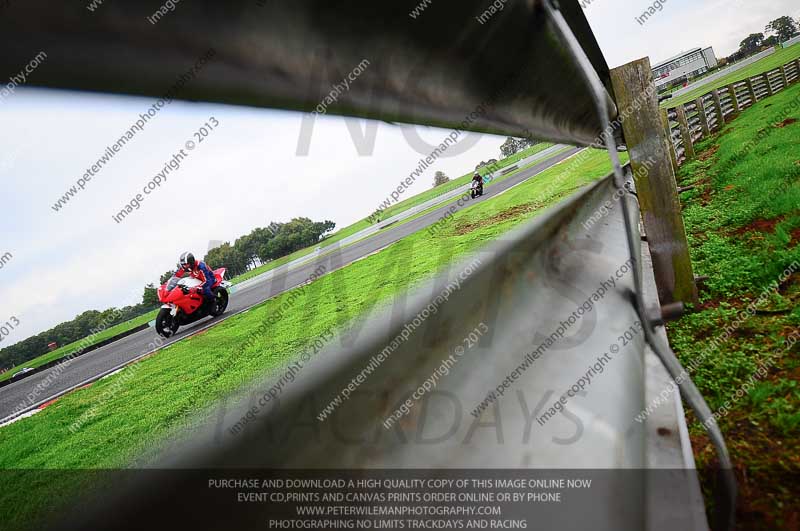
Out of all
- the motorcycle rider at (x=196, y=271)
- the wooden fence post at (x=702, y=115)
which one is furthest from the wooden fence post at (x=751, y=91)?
the motorcycle rider at (x=196, y=271)

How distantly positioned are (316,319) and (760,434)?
5.02 metres

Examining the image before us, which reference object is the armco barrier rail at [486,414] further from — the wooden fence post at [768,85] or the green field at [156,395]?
the wooden fence post at [768,85]

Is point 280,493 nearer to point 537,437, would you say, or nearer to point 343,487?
point 343,487

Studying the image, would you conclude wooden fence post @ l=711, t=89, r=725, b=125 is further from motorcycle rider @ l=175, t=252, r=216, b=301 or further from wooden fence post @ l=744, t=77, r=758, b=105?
motorcycle rider @ l=175, t=252, r=216, b=301

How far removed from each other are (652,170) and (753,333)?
106 centimetres

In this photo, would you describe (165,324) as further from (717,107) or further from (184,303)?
(717,107)

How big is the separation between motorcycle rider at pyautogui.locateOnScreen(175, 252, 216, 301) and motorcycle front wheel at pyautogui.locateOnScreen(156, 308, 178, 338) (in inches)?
30.4

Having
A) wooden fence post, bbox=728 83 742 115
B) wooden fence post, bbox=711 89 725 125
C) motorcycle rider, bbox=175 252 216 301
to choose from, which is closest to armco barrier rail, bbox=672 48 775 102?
wooden fence post, bbox=728 83 742 115

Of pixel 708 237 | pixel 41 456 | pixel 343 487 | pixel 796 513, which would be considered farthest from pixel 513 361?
pixel 41 456

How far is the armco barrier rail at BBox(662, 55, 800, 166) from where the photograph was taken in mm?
10320

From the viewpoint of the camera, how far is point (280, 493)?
0.31m

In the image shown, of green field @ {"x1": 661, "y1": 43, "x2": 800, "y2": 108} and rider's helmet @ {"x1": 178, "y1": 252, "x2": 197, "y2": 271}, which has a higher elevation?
green field @ {"x1": 661, "y1": 43, "x2": 800, "y2": 108}

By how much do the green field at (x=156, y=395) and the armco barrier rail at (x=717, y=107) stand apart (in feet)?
23.1

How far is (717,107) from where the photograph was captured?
45.3 ft
